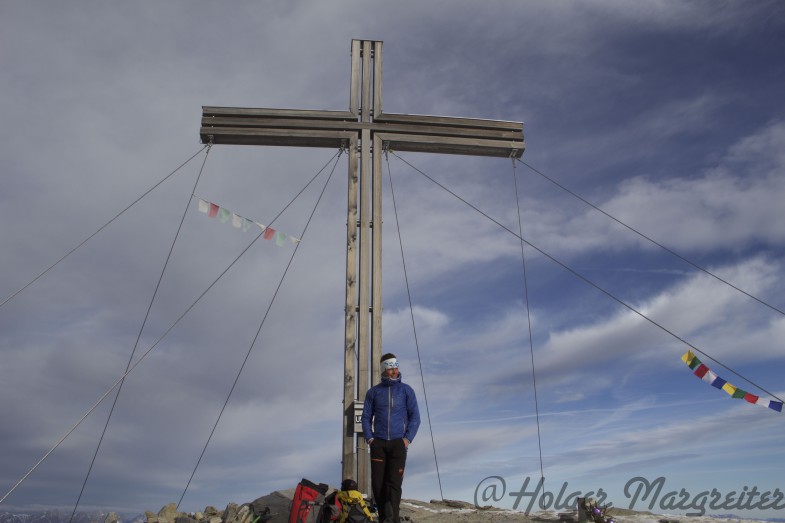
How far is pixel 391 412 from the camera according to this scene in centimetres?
701

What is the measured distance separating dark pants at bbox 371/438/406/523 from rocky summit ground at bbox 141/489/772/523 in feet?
3.17

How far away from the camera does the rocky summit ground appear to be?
26.4ft

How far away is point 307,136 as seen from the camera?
969cm

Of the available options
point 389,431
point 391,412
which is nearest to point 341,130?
point 391,412

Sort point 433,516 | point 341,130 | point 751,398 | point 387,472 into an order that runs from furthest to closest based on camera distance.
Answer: point 341,130 → point 751,398 → point 433,516 → point 387,472

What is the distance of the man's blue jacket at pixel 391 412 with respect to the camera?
22.9 ft

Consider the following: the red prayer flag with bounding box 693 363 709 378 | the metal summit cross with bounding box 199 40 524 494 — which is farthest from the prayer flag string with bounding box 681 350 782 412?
the metal summit cross with bounding box 199 40 524 494

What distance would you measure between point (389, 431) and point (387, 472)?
1.50ft

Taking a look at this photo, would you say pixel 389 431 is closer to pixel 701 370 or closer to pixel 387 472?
pixel 387 472

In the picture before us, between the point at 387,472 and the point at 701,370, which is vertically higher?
the point at 701,370

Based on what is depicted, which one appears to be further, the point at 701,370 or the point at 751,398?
the point at 701,370

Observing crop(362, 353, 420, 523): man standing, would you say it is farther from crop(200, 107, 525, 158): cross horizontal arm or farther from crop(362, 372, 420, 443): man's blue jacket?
crop(200, 107, 525, 158): cross horizontal arm

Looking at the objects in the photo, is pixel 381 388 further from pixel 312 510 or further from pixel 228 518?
pixel 228 518

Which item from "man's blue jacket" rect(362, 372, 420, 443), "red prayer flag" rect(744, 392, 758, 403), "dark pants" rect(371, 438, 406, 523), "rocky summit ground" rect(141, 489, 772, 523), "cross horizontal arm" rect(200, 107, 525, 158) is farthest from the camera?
"cross horizontal arm" rect(200, 107, 525, 158)
